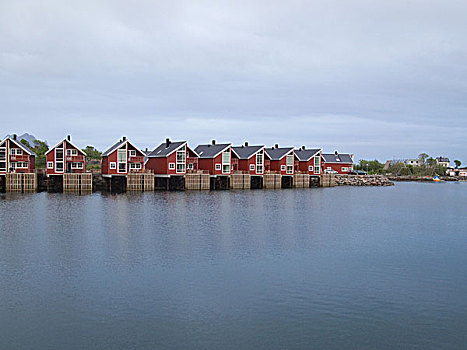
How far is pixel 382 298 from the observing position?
614 inches

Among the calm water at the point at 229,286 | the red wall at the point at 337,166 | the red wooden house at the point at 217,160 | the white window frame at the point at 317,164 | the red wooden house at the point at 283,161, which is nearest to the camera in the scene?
the calm water at the point at 229,286

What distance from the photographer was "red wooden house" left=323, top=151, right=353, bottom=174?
350 ft

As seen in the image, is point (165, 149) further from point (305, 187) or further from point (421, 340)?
point (421, 340)

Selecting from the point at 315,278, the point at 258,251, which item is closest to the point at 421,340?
the point at 315,278

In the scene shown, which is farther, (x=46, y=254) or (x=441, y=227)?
(x=441, y=227)

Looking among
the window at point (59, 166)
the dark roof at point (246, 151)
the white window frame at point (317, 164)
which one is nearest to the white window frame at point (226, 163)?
the dark roof at point (246, 151)

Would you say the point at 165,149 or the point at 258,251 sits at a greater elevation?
the point at 165,149

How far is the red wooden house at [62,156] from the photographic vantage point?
63.3m

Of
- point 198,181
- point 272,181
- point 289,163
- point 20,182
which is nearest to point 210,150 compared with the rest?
point 198,181

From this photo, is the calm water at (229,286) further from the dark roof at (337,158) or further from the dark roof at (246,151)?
the dark roof at (337,158)

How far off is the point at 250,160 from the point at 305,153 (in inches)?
704

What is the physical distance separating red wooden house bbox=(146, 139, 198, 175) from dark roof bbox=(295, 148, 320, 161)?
26811 millimetres

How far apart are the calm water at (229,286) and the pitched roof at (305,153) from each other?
5625 centimetres

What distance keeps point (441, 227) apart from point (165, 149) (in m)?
47.4
